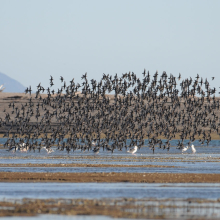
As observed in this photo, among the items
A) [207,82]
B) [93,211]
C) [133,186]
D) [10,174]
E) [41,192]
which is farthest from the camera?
[207,82]

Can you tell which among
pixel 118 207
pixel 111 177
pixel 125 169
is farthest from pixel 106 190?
pixel 125 169

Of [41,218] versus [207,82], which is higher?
[207,82]

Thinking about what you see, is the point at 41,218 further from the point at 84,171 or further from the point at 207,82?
the point at 207,82

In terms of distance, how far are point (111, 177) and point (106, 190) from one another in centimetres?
732

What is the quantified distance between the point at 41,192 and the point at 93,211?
7.57 meters

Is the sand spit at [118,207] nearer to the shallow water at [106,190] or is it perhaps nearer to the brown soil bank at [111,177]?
the shallow water at [106,190]

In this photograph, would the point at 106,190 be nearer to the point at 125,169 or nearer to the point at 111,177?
the point at 111,177

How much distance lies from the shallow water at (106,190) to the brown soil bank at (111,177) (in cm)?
213

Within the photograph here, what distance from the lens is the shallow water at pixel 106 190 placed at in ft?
105

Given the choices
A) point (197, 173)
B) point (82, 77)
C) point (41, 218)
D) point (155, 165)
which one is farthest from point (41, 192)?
point (82, 77)

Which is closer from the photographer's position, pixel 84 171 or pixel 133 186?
pixel 133 186

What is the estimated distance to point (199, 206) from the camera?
2833cm

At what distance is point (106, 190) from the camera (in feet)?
114

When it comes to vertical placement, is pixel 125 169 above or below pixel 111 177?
above
